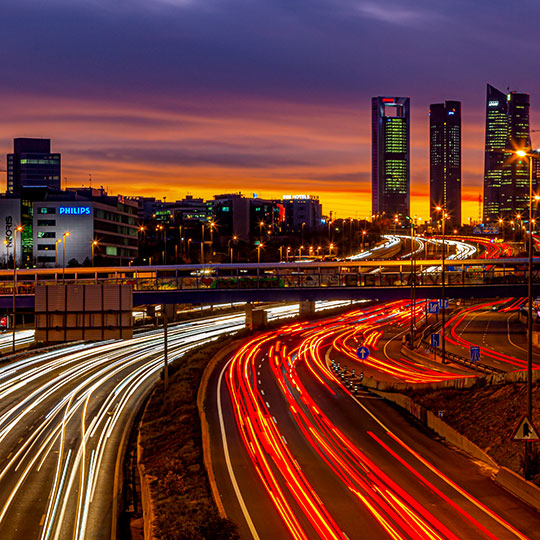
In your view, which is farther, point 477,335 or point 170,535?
point 477,335

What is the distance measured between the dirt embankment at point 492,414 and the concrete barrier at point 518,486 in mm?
419

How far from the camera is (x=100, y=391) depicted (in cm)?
4716

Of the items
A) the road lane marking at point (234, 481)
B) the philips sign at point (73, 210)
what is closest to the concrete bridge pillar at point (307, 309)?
the road lane marking at point (234, 481)

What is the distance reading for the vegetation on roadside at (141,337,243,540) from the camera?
19.2 metres

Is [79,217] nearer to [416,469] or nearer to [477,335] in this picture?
[477,335]

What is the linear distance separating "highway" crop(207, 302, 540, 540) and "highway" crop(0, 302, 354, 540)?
475 cm

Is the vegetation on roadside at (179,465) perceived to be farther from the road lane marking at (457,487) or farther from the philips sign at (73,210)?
the philips sign at (73,210)

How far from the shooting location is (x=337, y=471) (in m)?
26.0

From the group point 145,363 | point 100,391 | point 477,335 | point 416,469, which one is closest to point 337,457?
point 416,469

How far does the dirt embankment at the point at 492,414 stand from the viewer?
2581cm

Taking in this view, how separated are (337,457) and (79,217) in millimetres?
111368

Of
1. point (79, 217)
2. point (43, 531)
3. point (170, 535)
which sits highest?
point (79, 217)

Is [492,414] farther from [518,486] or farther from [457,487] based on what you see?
[518,486]

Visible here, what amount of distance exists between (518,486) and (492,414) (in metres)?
7.37
